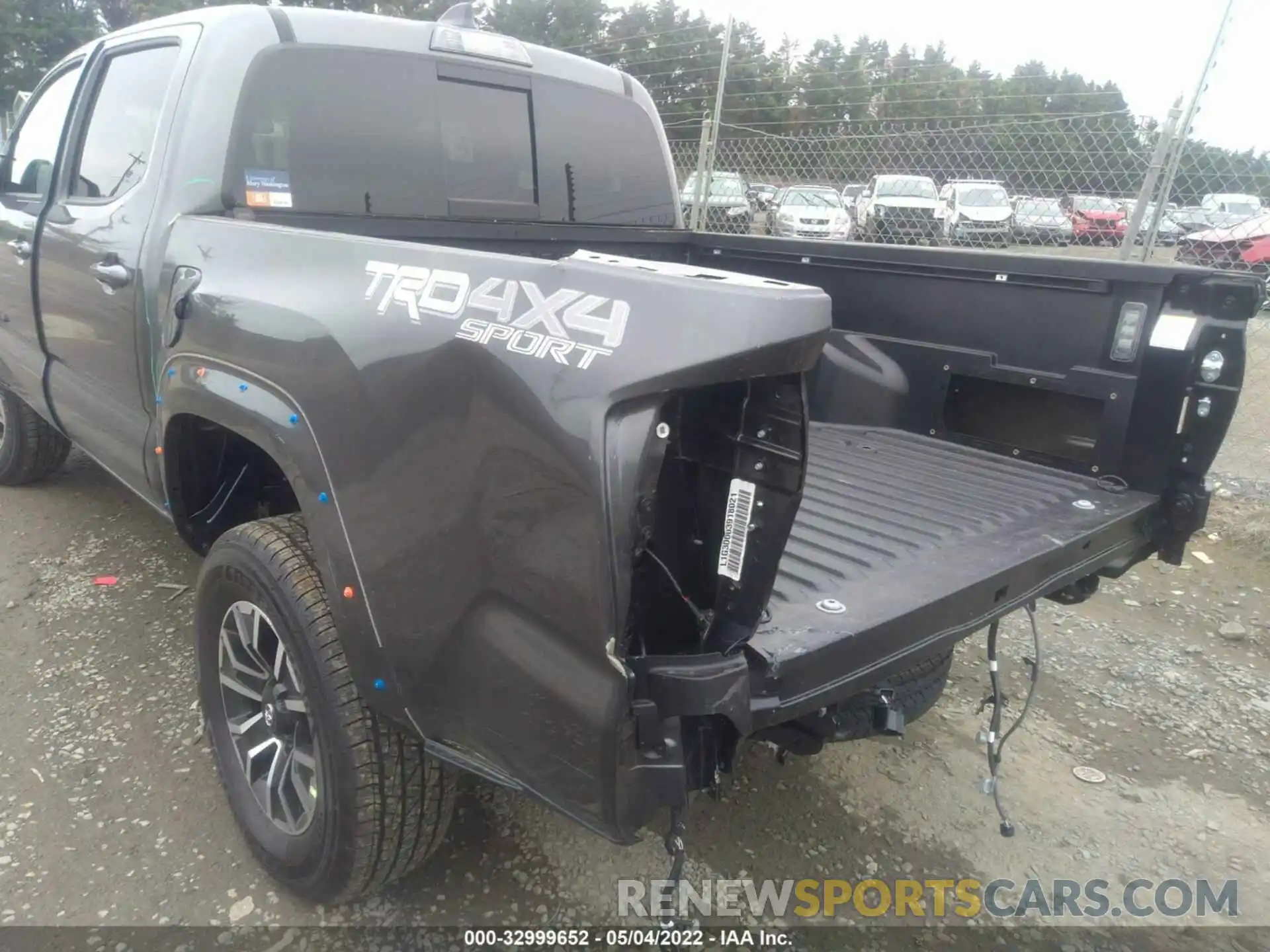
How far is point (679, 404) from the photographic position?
152 cm

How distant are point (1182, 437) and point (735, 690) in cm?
182

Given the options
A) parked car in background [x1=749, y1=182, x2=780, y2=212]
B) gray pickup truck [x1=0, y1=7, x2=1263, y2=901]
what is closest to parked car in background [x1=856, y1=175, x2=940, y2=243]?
parked car in background [x1=749, y1=182, x2=780, y2=212]

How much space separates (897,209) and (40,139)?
854 centimetres

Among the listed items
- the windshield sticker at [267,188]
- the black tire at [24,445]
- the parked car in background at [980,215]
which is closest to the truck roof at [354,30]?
the windshield sticker at [267,188]

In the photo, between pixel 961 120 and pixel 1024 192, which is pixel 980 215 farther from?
pixel 961 120

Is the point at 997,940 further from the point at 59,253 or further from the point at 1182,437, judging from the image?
the point at 59,253

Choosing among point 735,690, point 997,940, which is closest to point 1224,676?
point 997,940

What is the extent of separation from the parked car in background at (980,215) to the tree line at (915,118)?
0.26 metres

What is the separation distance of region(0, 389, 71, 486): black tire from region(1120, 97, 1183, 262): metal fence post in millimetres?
6067

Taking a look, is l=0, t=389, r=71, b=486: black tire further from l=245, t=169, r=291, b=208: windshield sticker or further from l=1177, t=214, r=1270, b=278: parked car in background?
l=1177, t=214, r=1270, b=278: parked car in background

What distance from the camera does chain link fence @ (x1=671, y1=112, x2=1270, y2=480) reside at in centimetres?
577

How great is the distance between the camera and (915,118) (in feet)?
27.5

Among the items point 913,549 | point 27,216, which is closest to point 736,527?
point 913,549

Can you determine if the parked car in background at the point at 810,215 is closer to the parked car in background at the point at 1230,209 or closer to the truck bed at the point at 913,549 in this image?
the parked car in background at the point at 1230,209
